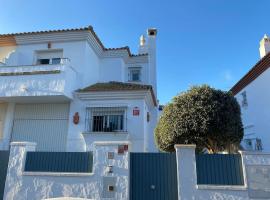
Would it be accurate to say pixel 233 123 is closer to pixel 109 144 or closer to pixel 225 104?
pixel 225 104

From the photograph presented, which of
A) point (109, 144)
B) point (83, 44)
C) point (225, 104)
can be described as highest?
point (83, 44)

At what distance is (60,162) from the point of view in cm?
861

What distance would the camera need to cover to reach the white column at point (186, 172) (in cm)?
754

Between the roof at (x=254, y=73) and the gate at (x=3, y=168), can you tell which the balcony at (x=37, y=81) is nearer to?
the gate at (x=3, y=168)

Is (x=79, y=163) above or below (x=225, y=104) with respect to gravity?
below

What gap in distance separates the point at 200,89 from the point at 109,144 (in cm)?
403

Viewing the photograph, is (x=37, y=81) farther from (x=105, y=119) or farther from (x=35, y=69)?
(x=105, y=119)

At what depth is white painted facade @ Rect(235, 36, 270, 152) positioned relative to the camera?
1441 cm

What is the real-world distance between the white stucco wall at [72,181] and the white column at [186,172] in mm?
1780

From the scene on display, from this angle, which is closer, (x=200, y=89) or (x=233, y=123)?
(x=233, y=123)

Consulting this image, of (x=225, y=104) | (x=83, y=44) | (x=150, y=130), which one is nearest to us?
(x=225, y=104)

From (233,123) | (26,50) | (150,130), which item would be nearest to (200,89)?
(233,123)

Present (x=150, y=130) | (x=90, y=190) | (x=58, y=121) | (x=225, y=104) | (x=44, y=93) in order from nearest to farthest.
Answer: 1. (x=90, y=190)
2. (x=225, y=104)
3. (x=44, y=93)
4. (x=58, y=121)
5. (x=150, y=130)

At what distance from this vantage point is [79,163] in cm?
848
